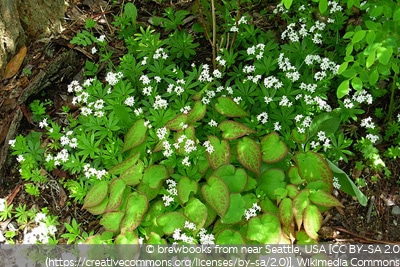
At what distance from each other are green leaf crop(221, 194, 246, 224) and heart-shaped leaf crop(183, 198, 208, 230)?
0.14m

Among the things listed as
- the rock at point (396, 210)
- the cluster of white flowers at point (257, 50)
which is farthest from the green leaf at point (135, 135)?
the rock at point (396, 210)

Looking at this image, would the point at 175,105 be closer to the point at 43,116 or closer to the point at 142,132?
the point at 142,132

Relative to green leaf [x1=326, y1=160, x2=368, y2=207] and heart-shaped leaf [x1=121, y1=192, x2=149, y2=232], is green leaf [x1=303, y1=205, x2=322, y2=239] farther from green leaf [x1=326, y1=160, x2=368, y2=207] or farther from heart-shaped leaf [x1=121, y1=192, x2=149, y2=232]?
heart-shaped leaf [x1=121, y1=192, x2=149, y2=232]

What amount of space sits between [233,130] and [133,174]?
0.81m

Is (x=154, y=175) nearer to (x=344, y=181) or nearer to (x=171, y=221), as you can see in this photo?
(x=171, y=221)

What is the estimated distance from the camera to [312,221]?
3.04 m

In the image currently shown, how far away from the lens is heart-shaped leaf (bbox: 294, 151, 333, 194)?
322 centimetres

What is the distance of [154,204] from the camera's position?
334 cm

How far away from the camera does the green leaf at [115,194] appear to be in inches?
Answer: 128

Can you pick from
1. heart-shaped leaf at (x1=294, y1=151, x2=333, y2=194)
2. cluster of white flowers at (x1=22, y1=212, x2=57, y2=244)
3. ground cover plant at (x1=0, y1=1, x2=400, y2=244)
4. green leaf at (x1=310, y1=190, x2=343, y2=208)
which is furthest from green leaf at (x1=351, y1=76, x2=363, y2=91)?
cluster of white flowers at (x1=22, y1=212, x2=57, y2=244)

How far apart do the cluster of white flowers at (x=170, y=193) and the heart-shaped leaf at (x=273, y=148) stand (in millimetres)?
683

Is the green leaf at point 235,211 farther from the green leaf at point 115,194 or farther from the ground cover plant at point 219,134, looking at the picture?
the green leaf at point 115,194

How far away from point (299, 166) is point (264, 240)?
1.96ft

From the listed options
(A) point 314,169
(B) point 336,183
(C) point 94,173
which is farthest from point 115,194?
(B) point 336,183
